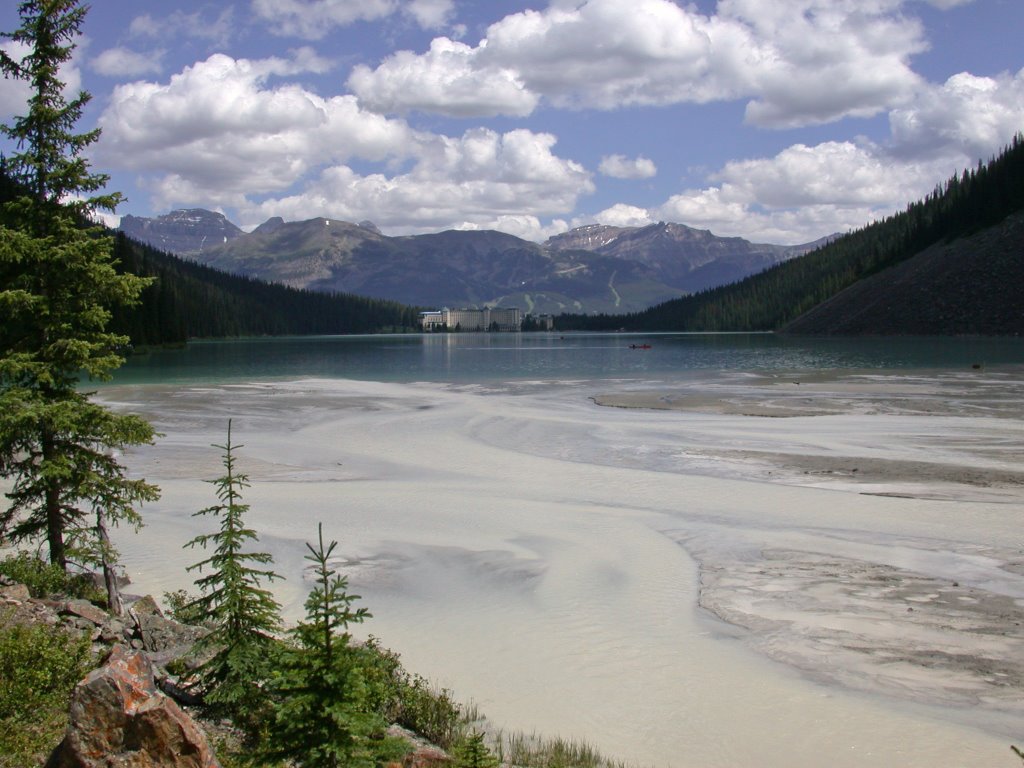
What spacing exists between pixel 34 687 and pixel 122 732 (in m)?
2.83

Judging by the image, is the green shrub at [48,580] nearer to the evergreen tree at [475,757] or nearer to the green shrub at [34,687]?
the green shrub at [34,687]

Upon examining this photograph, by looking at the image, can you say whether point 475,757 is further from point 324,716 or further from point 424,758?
point 424,758

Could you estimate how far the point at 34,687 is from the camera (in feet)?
28.3

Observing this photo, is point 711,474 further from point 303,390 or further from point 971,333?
point 971,333

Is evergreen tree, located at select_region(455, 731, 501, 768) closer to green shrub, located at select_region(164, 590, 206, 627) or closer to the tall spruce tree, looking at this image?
green shrub, located at select_region(164, 590, 206, 627)

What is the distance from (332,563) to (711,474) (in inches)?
582

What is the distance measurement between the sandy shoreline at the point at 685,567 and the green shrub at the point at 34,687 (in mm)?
5260

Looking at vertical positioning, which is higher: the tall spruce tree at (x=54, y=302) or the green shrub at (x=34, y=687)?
the tall spruce tree at (x=54, y=302)

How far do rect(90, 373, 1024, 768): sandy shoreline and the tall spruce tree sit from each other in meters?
3.47

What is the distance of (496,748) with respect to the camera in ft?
31.4

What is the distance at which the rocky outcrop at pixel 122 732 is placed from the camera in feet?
21.4

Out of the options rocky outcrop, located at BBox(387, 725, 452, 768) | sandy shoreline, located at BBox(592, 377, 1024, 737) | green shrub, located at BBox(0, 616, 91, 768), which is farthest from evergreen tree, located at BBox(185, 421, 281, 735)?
sandy shoreline, located at BBox(592, 377, 1024, 737)

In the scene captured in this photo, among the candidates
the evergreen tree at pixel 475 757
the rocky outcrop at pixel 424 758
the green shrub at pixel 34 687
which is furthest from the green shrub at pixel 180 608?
the evergreen tree at pixel 475 757

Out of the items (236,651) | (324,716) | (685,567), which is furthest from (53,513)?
(685,567)
